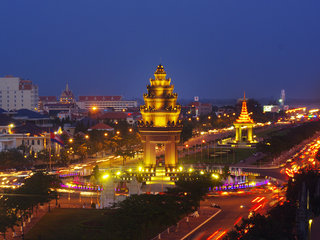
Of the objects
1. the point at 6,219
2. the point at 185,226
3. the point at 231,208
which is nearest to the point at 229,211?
the point at 231,208

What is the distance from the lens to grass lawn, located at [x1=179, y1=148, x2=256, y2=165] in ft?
294

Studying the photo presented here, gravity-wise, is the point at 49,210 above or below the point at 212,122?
below

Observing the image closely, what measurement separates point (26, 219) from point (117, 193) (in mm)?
12654

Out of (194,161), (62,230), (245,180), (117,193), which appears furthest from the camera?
(194,161)

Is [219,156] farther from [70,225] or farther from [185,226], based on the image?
[70,225]

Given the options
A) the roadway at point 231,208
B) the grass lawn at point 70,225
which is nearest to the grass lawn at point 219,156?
the roadway at point 231,208

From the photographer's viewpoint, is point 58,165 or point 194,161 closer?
point 58,165

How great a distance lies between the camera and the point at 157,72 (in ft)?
221

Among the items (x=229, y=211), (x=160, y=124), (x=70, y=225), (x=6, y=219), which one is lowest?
(x=70, y=225)

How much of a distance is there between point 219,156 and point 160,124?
31.2 metres

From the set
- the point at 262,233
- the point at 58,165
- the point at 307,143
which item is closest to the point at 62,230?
the point at 262,233

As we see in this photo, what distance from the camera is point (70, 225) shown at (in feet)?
138

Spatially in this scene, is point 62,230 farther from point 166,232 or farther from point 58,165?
point 58,165

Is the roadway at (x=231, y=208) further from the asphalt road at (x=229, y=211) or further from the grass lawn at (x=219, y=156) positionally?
the grass lawn at (x=219, y=156)
